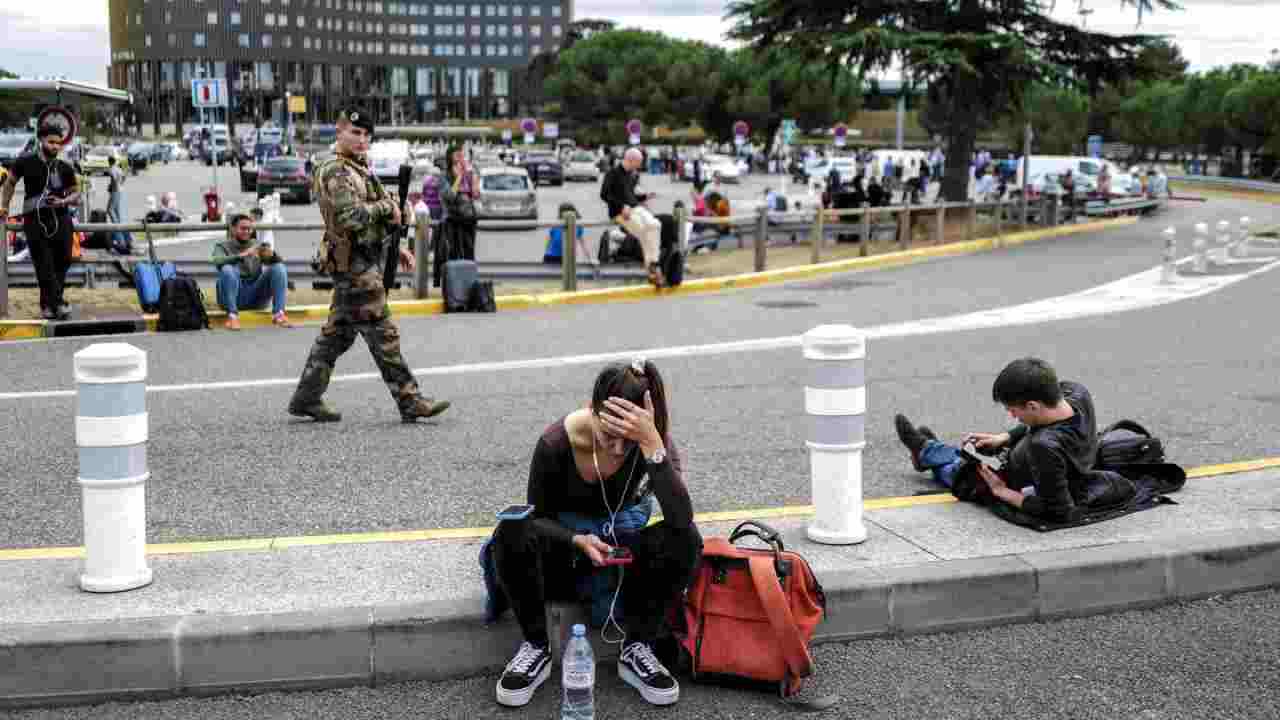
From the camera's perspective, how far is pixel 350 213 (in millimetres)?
8797

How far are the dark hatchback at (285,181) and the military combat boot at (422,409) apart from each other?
1575 inches

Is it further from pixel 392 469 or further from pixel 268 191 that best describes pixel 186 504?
pixel 268 191

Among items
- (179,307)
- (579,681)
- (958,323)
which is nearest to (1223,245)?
(958,323)

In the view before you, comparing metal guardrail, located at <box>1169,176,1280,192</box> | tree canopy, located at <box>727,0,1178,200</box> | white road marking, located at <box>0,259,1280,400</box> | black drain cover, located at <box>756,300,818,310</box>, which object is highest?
tree canopy, located at <box>727,0,1178,200</box>

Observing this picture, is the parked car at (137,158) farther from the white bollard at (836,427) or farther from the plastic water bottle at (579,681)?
the plastic water bottle at (579,681)

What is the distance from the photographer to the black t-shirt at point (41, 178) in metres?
14.5

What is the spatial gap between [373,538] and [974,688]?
2.63 m

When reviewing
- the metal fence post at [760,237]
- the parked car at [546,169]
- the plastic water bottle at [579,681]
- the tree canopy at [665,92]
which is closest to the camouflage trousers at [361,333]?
the plastic water bottle at [579,681]

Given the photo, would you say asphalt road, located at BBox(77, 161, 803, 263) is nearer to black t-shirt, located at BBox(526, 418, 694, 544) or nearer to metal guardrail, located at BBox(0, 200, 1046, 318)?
metal guardrail, located at BBox(0, 200, 1046, 318)

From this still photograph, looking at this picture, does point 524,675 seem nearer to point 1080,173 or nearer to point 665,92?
point 1080,173

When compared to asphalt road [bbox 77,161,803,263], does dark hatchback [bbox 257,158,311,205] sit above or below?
above

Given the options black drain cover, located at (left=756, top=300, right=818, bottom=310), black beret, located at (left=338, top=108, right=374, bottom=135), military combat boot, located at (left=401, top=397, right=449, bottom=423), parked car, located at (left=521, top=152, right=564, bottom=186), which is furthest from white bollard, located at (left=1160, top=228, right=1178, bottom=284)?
parked car, located at (left=521, top=152, right=564, bottom=186)

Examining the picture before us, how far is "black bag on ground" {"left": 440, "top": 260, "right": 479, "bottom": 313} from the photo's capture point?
16938mm

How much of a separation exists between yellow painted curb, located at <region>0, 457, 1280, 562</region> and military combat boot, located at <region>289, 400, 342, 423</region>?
9.82ft
